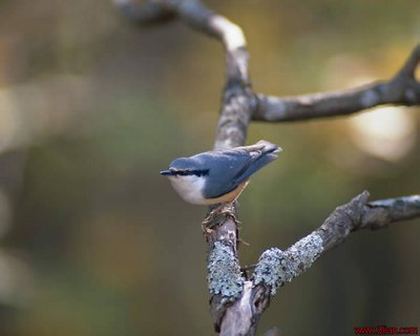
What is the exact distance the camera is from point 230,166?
2.44m

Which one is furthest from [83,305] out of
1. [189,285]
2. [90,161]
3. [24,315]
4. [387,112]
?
[387,112]

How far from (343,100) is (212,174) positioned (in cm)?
77

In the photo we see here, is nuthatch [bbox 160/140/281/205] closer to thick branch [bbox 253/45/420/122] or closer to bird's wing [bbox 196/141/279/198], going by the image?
bird's wing [bbox 196/141/279/198]

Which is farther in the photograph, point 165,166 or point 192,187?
point 165,166

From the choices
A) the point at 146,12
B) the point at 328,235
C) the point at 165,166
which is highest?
the point at 146,12

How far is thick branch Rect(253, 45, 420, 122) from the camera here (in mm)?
2852

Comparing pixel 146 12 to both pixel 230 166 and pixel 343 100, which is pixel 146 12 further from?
pixel 230 166

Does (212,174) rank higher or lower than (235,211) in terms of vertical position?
higher

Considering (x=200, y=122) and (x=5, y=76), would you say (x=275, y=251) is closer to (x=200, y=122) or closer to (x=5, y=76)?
(x=200, y=122)

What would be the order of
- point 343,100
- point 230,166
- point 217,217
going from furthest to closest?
point 343,100
point 230,166
point 217,217

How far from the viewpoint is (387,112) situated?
390cm

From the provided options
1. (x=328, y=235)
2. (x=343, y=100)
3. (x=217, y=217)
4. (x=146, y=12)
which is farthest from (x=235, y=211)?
(x=146, y=12)

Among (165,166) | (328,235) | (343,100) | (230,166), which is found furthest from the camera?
(165,166)

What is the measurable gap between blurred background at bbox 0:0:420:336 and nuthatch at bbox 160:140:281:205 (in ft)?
4.23
